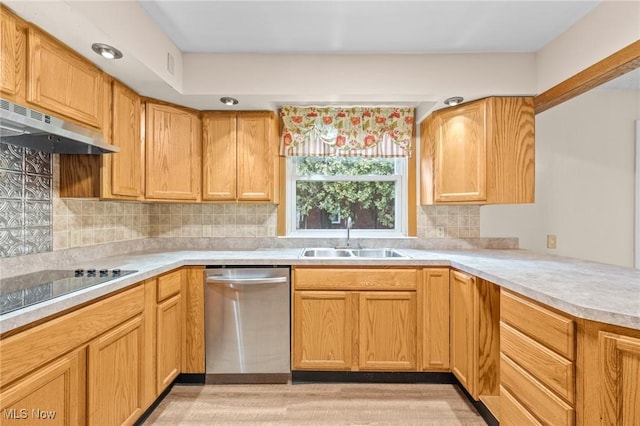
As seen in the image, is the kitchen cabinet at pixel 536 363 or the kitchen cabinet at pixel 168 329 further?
the kitchen cabinet at pixel 168 329

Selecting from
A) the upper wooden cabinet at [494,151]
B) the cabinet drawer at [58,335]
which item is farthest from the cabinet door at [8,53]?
the upper wooden cabinet at [494,151]

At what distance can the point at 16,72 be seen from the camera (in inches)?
55.5

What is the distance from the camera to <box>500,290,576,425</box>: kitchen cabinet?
4.02 feet

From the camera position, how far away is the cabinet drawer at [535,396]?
4.05 ft

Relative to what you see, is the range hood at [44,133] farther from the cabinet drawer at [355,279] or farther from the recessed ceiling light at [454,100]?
the recessed ceiling light at [454,100]

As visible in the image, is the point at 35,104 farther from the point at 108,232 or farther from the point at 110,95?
the point at 108,232

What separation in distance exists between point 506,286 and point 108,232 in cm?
263

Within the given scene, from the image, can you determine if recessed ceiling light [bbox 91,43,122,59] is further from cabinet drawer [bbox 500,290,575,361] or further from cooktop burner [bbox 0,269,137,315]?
cabinet drawer [bbox 500,290,575,361]

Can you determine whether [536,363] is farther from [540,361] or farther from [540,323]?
[540,323]

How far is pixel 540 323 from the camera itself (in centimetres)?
136

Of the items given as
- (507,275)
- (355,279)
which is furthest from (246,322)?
(507,275)

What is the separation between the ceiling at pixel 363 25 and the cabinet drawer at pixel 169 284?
1.57m

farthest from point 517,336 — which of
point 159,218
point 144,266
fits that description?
point 159,218

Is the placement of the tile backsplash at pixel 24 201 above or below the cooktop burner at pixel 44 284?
above
